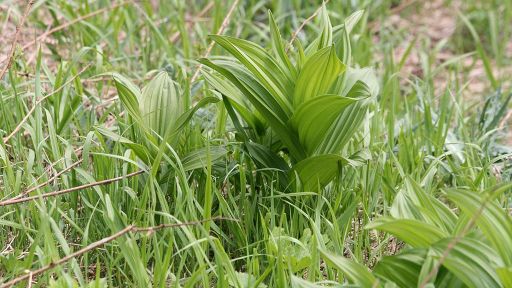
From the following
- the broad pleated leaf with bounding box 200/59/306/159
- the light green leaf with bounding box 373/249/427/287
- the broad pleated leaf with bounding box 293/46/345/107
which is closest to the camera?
the light green leaf with bounding box 373/249/427/287

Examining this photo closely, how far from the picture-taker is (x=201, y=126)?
3.01m

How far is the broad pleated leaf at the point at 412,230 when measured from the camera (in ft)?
6.31

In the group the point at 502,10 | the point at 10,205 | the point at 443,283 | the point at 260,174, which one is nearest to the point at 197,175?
the point at 260,174

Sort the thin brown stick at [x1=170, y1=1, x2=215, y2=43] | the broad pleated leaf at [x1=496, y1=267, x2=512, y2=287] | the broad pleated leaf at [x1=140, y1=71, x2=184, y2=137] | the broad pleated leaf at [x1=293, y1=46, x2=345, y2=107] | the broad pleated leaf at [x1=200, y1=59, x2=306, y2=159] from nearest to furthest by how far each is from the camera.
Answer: the broad pleated leaf at [x1=496, y1=267, x2=512, y2=287] < the broad pleated leaf at [x1=293, y1=46, x2=345, y2=107] < the broad pleated leaf at [x1=200, y1=59, x2=306, y2=159] < the broad pleated leaf at [x1=140, y1=71, x2=184, y2=137] < the thin brown stick at [x1=170, y1=1, x2=215, y2=43]

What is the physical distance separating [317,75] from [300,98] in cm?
10

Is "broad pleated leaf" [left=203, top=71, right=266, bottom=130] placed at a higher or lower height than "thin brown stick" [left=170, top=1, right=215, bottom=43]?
lower

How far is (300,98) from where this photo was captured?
2523 millimetres

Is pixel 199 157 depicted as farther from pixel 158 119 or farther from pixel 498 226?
pixel 498 226

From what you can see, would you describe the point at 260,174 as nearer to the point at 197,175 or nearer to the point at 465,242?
the point at 197,175

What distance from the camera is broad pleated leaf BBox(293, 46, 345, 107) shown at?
2391mm

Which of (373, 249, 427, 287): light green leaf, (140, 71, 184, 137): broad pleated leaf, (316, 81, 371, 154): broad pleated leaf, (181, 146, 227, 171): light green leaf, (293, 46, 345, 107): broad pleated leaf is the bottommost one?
(373, 249, 427, 287): light green leaf

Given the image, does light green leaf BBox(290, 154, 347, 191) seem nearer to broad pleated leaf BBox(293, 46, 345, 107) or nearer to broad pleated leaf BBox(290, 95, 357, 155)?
broad pleated leaf BBox(290, 95, 357, 155)

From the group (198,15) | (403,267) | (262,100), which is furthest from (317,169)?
(198,15)

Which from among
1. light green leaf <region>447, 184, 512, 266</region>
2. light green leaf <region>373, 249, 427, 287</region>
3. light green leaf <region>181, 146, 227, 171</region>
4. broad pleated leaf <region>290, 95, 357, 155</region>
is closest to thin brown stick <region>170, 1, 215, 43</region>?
light green leaf <region>181, 146, 227, 171</region>
